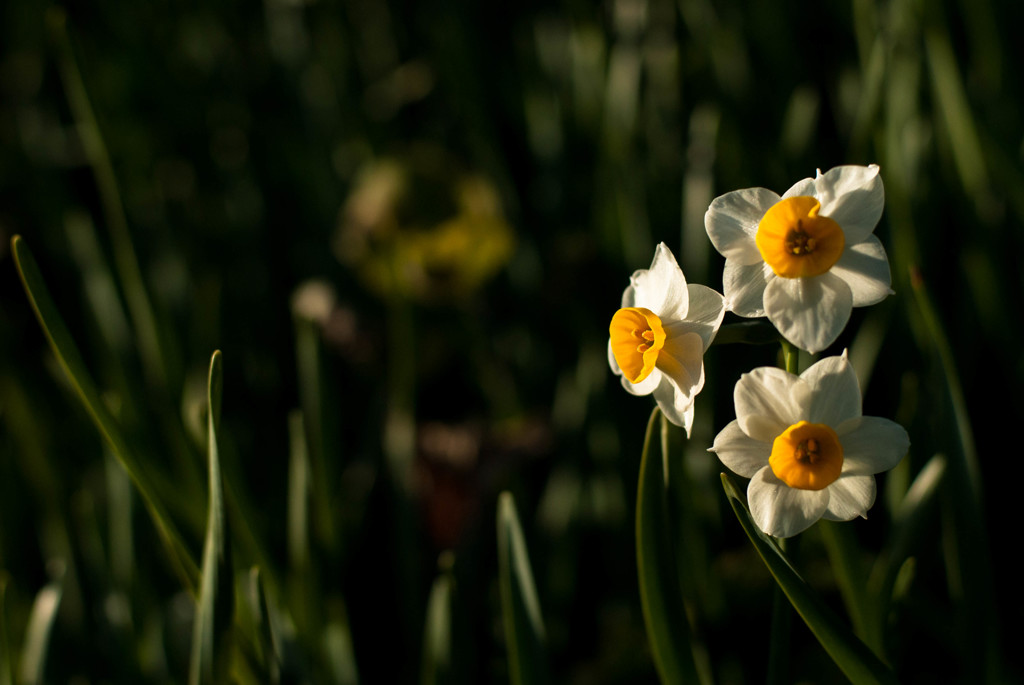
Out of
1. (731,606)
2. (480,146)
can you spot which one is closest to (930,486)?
(731,606)

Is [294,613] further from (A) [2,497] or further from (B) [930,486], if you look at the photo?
(B) [930,486]

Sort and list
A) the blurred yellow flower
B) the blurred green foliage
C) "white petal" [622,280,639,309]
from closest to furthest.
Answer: "white petal" [622,280,639,309] < the blurred green foliage < the blurred yellow flower

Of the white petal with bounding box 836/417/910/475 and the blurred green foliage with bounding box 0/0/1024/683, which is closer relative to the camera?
the white petal with bounding box 836/417/910/475

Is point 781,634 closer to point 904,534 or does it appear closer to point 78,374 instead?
point 904,534

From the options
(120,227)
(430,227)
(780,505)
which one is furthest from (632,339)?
(430,227)

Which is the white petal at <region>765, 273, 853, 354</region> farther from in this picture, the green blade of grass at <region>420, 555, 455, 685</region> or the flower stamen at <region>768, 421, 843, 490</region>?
the green blade of grass at <region>420, 555, 455, 685</region>

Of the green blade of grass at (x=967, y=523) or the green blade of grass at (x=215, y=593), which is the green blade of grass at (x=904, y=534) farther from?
the green blade of grass at (x=215, y=593)

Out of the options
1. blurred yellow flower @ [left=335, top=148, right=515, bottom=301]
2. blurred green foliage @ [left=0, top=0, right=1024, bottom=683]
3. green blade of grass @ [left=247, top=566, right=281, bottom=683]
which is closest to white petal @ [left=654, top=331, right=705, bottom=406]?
blurred green foliage @ [left=0, top=0, right=1024, bottom=683]
